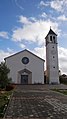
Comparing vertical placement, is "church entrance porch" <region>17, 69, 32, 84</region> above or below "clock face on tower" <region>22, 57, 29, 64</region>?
below

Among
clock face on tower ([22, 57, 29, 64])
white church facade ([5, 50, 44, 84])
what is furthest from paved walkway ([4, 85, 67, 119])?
clock face on tower ([22, 57, 29, 64])

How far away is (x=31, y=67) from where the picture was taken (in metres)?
48.2

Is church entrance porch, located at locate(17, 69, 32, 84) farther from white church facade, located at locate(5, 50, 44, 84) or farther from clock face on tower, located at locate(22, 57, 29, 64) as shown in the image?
clock face on tower, located at locate(22, 57, 29, 64)

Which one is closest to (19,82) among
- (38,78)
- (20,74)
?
(20,74)

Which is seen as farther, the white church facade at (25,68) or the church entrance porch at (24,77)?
the church entrance porch at (24,77)

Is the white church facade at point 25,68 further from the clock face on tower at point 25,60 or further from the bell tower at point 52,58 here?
the bell tower at point 52,58

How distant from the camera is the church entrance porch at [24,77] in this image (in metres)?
47.4

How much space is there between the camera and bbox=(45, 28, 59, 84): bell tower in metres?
47.7

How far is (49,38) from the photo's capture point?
169ft

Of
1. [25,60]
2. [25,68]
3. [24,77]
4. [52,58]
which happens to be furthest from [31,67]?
[52,58]

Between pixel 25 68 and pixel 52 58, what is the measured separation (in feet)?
25.0

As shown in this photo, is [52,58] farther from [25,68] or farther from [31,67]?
[25,68]

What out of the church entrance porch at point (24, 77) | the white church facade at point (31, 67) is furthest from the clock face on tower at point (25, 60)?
the church entrance porch at point (24, 77)

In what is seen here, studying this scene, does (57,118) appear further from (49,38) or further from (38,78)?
(49,38)
